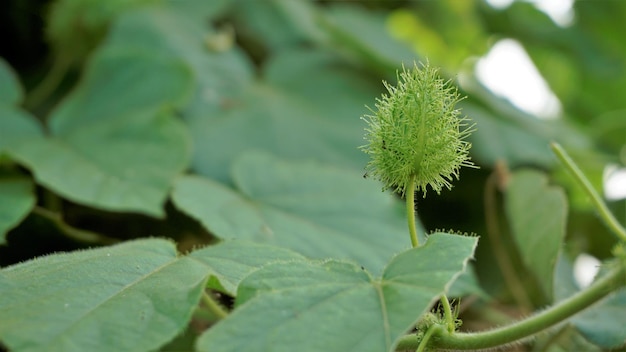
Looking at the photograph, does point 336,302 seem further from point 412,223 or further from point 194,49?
point 194,49

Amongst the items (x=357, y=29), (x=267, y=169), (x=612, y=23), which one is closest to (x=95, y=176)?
(x=267, y=169)

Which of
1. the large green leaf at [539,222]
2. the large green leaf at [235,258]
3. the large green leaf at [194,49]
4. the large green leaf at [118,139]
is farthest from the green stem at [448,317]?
the large green leaf at [194,49]

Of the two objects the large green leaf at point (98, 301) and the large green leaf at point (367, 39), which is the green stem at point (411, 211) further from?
the large green leaf at point (367, 39)

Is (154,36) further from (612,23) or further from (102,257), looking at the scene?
(612,23)

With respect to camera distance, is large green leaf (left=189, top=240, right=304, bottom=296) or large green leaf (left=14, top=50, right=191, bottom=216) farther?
large green leaf (left=14, top=50, right=191, bottom=216)

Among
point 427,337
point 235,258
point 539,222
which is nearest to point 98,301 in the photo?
point 235,258

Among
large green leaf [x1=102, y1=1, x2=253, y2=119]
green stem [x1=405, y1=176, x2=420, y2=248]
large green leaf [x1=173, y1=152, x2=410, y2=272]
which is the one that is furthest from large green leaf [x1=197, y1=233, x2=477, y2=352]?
large green leaf [x1=102, y1=1, x2=253, y2=119]

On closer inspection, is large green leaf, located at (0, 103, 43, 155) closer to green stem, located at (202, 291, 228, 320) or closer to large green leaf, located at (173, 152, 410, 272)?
large green leaf, located at (173, 152, 410, 272)
